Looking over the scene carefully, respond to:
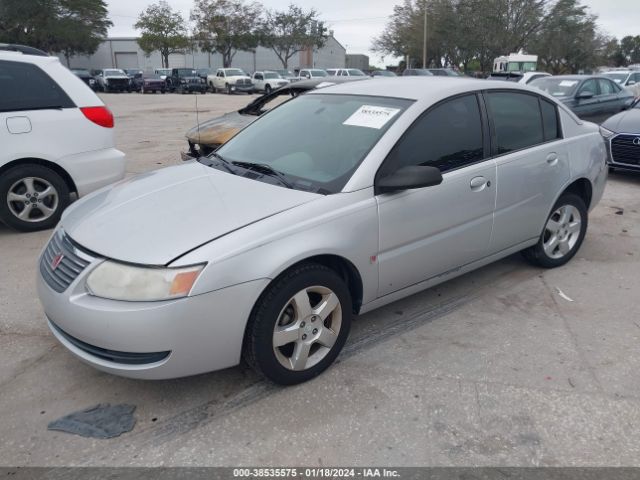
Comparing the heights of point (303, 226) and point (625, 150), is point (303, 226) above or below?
above

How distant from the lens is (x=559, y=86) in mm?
12367

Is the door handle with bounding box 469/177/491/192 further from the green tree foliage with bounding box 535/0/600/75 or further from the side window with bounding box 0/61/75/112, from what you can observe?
the green tree foliage with bounding box 535/0/600/75

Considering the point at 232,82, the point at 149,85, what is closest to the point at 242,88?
the point at 232,82

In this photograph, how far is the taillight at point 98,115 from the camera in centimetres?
573

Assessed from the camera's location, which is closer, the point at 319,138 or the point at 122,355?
the point at 122,355

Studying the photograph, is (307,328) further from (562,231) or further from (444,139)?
(562,231)

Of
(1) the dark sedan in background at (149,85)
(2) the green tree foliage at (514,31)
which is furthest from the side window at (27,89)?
(2) the green tree foliage at (514,31)

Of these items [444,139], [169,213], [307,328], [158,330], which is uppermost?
[444,139]

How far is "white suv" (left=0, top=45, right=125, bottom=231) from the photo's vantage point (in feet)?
17.5

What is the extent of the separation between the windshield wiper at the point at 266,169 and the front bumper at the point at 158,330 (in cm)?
80

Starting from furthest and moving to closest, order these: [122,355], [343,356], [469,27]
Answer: [469,27] < [343,356] < [122,355]

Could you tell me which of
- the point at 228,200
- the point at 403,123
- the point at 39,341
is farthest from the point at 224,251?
the point at 39,341

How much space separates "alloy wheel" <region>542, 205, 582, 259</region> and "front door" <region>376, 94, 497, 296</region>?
0.98 m

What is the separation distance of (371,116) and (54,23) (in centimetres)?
5400
